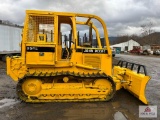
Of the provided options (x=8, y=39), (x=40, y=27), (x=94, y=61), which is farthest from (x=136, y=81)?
(x=8, y=39)

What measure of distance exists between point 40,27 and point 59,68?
1.51 meters

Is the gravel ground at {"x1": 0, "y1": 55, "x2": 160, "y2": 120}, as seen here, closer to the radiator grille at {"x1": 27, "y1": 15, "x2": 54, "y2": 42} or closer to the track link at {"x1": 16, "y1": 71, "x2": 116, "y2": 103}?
the track link at {"x1": 16, "y1": 71, "x2": 116, "y2": 103}

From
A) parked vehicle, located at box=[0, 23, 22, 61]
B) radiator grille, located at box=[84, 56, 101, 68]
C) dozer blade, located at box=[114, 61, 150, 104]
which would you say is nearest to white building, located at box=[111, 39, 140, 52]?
parked vehicle, located at box=[0, 23, 22, 61]

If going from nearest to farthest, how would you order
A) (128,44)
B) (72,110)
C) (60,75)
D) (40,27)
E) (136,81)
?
(72,110) < (60,75) < (136,81) < (40,27) < (128,44)

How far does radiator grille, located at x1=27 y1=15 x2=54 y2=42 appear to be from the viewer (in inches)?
304

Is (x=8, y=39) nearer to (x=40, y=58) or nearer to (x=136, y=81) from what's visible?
(x=40, y=58)

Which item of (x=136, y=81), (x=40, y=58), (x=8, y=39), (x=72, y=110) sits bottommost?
(x=72, y=110)

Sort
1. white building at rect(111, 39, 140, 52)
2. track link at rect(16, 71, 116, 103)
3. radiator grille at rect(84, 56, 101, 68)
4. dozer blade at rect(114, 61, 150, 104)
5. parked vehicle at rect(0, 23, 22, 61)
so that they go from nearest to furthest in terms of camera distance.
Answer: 1. dozer blade at rect(114, 61, 150, 104)
2. track link at rect(16, 71, 116, 103)
3. radiator grille at rect(84, 56, 101, 68)
4. parked vehicle at rect(0, 23, 22, 61)
5. white building at rect(111, 39, 140, 52)

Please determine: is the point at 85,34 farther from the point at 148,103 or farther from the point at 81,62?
the point at 148,103

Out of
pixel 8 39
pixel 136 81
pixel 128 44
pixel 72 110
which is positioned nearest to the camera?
pixel 72 110

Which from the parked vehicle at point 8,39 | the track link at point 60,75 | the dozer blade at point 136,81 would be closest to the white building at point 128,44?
the parked vehicle at point 8,39

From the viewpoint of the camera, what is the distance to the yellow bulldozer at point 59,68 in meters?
7.51

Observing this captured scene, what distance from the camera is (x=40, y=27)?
7.99m

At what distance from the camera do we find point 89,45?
321 inches
